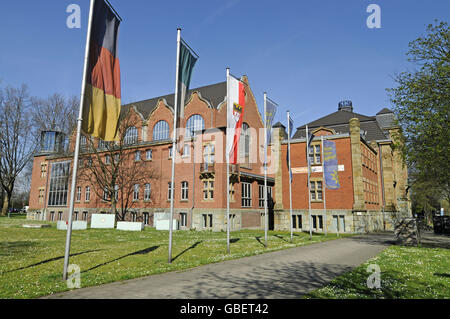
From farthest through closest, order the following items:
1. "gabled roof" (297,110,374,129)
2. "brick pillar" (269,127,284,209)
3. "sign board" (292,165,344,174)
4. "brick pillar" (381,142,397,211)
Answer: "brick pillar" (381,142,397,211), "gabled roof" (297,110,374,129), "brick pillar" (269,127,284,209), "sign board" (292,165,344,174)

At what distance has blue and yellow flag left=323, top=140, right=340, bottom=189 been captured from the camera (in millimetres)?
27906

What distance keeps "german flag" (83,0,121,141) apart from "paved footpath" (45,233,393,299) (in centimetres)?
489

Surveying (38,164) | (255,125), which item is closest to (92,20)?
(255,125)

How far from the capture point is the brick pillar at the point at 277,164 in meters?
34.1

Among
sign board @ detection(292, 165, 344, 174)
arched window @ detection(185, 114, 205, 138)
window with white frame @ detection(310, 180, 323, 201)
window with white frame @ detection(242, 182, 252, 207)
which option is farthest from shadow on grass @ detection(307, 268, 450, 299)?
arched window @ detection(185, 114, 205, 138)

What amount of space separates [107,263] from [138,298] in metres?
5.08

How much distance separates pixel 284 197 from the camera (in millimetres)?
34125

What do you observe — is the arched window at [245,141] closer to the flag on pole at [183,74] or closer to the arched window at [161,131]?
the arched window at [161,131]

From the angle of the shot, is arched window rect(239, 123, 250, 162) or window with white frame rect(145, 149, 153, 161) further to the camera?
window with white frame rect(145, 149, 153, 161)

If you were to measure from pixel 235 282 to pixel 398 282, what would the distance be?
4.65 m

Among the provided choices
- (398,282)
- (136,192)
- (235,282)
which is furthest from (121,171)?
(398,282)

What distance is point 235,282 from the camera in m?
8.50

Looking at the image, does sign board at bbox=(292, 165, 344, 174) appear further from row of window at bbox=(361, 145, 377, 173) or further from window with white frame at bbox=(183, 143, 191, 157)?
window with white frame at bbox=(183, 143, 191, 157)

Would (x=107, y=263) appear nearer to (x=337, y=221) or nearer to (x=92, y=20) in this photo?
(x=92, y=20)
